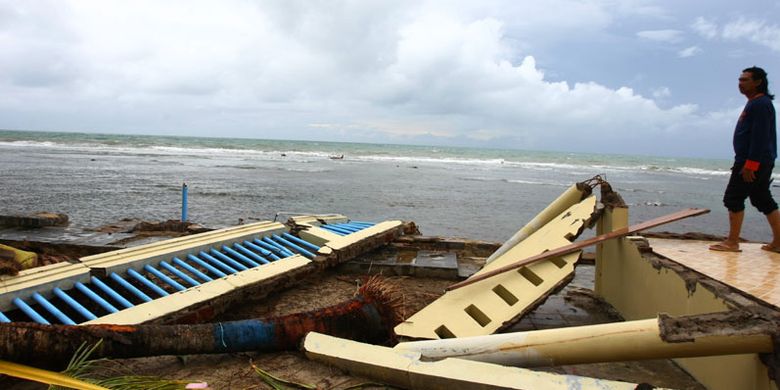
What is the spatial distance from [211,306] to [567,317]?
346 cm

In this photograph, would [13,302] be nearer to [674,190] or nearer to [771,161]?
[771,161]

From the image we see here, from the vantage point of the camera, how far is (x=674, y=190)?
25.3m

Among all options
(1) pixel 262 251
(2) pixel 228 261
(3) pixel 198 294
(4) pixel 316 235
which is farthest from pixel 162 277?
(4) pixel 316 235

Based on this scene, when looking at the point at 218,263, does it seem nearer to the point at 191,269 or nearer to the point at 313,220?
the point at 191,269

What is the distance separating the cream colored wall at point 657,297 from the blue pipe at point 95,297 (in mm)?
4143

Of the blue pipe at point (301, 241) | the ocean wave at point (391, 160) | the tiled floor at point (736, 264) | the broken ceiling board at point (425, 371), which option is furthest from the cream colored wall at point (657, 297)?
the ocean wave at point (391, 160)

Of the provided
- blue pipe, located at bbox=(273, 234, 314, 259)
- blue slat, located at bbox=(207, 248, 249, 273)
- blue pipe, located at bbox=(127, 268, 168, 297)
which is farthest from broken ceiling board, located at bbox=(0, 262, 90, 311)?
blue pipe, located at bbox=(273, 234, 314, 259)

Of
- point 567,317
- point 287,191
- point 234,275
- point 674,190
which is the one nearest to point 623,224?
point 567,317

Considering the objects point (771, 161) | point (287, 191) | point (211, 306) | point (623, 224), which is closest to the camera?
point (211, 306)

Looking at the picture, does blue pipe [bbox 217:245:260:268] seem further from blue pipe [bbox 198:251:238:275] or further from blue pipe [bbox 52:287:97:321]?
blue pipe [bbox 52:287:97:321]

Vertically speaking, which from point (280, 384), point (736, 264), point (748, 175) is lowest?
point (280, 384)

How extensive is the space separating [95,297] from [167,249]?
1.26 metres

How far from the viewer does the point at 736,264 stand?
13.4 ft

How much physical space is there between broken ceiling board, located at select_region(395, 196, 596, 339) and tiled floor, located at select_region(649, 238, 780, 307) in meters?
0.84
